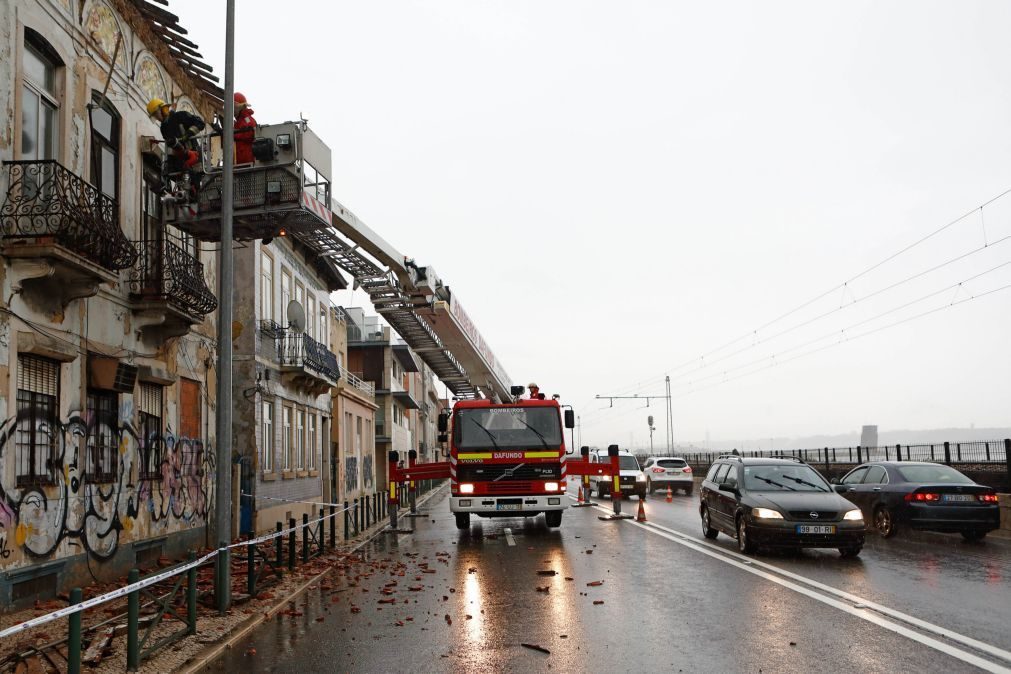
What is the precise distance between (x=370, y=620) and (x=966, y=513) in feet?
36.5

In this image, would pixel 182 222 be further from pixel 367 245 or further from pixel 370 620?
pixel 370 620

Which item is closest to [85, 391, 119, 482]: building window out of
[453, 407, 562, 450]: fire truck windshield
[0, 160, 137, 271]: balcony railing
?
[0, 160, 137, 271]: balcony railing

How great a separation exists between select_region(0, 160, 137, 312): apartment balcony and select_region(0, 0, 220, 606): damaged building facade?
0.07 ft

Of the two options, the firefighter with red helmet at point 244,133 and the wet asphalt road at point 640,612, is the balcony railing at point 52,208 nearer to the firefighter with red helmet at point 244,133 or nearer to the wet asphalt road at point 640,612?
the firefighter with red helmet at point 244,133

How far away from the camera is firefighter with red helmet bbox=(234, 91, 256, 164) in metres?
12.3

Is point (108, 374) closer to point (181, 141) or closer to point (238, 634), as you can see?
point (181, 141)

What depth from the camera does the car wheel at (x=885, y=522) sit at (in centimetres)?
1556

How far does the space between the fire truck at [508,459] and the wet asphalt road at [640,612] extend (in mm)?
2982

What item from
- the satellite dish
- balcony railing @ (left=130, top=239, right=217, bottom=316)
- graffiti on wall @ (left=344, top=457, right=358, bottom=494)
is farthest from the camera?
graffiti on wall @ (left=344, top=457, right=358, bottom=494)

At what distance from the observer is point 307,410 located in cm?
2678

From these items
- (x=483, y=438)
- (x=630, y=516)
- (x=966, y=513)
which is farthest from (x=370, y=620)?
(x=630, y=516)

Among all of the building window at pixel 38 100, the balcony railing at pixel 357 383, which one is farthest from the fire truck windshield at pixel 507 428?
the balcony railing at pixel 357 383

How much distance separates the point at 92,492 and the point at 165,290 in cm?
341

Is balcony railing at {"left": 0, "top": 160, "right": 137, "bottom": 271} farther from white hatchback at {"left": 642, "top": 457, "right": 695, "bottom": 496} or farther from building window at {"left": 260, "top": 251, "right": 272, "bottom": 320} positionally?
white hatchback at {"left": 642, "top": 457, "right": 695, "bottom": 496}
